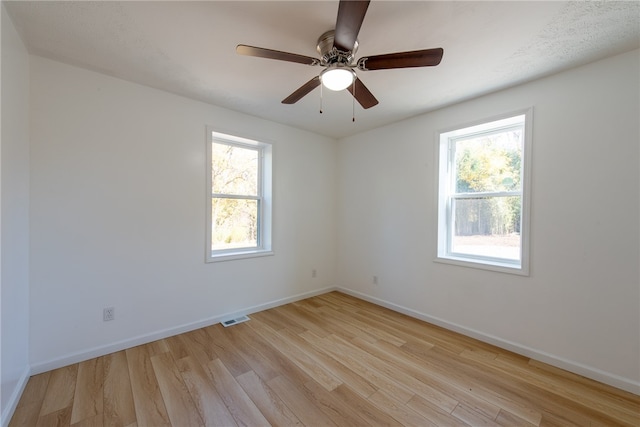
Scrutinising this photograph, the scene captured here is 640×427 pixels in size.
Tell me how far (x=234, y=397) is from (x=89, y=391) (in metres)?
1.05

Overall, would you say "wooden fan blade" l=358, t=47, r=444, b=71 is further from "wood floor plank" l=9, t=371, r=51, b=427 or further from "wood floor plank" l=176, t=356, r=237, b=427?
"wood floor plank" l=9, t=371, r=51, b=427

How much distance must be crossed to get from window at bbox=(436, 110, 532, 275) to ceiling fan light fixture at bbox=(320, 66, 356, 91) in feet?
5.82

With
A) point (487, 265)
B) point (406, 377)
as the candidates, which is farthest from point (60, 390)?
point (487, 265)

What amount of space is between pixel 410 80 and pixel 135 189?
276 cm

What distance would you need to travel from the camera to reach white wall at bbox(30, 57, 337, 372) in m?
2.04

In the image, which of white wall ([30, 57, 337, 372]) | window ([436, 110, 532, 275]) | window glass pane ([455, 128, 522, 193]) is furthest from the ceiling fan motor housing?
window glass pane ([455, 128, 522, 193])

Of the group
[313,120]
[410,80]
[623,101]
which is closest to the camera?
[623,101]

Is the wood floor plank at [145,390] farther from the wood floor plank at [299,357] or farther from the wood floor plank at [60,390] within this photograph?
the wood floor plank at [299,357]

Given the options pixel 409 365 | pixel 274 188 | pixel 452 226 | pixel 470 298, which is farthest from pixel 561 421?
pixel 274 188

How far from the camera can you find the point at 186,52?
6.36 ft

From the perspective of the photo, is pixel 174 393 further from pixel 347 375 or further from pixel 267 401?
pixel 347 375

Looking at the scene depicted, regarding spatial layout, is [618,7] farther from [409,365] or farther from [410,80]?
[409,365]

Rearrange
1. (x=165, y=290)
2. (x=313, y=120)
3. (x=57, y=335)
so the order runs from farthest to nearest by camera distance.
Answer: (x=313, y=120), (x=165, y=290), (x=57, y=335)

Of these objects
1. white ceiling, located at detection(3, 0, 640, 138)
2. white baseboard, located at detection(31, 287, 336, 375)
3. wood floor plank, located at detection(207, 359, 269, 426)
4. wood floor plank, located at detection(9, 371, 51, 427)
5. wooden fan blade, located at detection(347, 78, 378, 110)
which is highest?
white ceiling, located at detection(3, 0, 640, 138)
